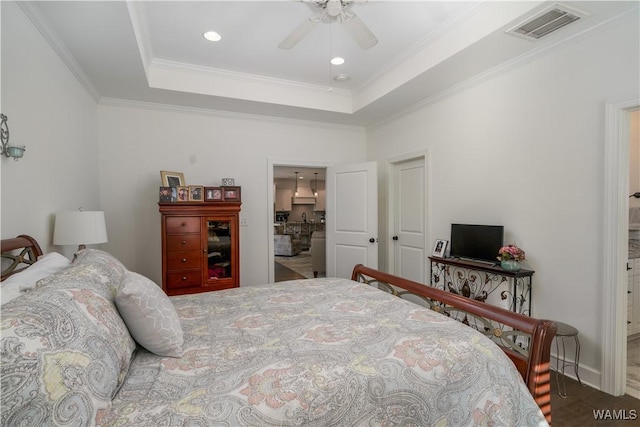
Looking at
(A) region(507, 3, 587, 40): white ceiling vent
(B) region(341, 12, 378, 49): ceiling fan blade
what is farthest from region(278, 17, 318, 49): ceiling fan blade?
(A) region(507, 3, 587, 40): white ceiling vent

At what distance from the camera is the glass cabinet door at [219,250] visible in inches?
141

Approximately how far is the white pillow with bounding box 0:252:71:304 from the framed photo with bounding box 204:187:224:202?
1944 millimetres

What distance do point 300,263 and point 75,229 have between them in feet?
20.4

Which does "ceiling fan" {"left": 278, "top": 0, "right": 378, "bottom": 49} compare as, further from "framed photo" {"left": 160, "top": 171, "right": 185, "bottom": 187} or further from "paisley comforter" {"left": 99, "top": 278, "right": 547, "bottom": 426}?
"framed photo" {"left": 160, "top": 171, "right": 185, "bottom": 187}

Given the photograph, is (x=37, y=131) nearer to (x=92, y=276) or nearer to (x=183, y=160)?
(x=92, y=276)

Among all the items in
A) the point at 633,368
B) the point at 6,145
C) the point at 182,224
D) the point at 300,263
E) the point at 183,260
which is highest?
the point at 6,145

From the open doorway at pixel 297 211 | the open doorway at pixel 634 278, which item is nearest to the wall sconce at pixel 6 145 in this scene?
the open doorway at pixel 634 278

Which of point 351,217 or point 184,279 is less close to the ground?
point 351,217

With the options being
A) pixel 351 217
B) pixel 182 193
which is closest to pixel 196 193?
pixel 182 193

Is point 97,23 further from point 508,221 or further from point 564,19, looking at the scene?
point 508,221

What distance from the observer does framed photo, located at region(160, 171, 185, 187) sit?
3.60m

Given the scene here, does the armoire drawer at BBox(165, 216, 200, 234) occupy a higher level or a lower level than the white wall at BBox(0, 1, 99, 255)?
lower

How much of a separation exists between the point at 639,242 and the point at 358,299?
3187 mm

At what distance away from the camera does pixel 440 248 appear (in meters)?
3.54
